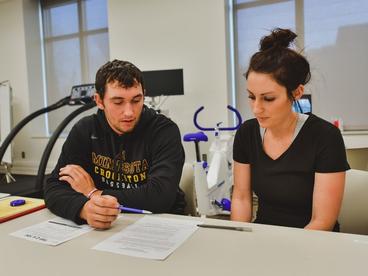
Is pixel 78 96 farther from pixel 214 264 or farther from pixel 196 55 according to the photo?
pixel 214 264

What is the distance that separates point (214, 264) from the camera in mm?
739

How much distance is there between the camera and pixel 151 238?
0.92 m

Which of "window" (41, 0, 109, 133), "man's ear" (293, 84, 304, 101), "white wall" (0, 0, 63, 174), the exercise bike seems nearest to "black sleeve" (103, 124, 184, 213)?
"man's ear" (293, 84, 304, 101)

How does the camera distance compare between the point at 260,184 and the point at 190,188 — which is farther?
the point at 190,188

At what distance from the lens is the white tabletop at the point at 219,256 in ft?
2.35

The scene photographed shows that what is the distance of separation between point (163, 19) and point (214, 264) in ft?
12.3

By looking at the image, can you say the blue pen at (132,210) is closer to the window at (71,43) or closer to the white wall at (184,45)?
the white wall at (184,45)

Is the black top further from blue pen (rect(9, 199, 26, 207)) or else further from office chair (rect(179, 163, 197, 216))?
blue pen (rect(9, 199, 26, 207))

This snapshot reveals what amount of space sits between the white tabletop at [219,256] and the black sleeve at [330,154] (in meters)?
0.33

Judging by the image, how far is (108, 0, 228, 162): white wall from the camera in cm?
383

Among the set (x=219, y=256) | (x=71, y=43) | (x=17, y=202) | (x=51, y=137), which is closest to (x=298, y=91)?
(x=219, y=256)

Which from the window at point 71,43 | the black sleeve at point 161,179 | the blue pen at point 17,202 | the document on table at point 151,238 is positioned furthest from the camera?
the window at point 71,43

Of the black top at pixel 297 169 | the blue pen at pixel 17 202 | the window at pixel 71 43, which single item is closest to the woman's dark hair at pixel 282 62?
the black top at pixel 297 169

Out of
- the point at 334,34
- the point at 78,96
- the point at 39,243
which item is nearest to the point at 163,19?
the point at 78,96
